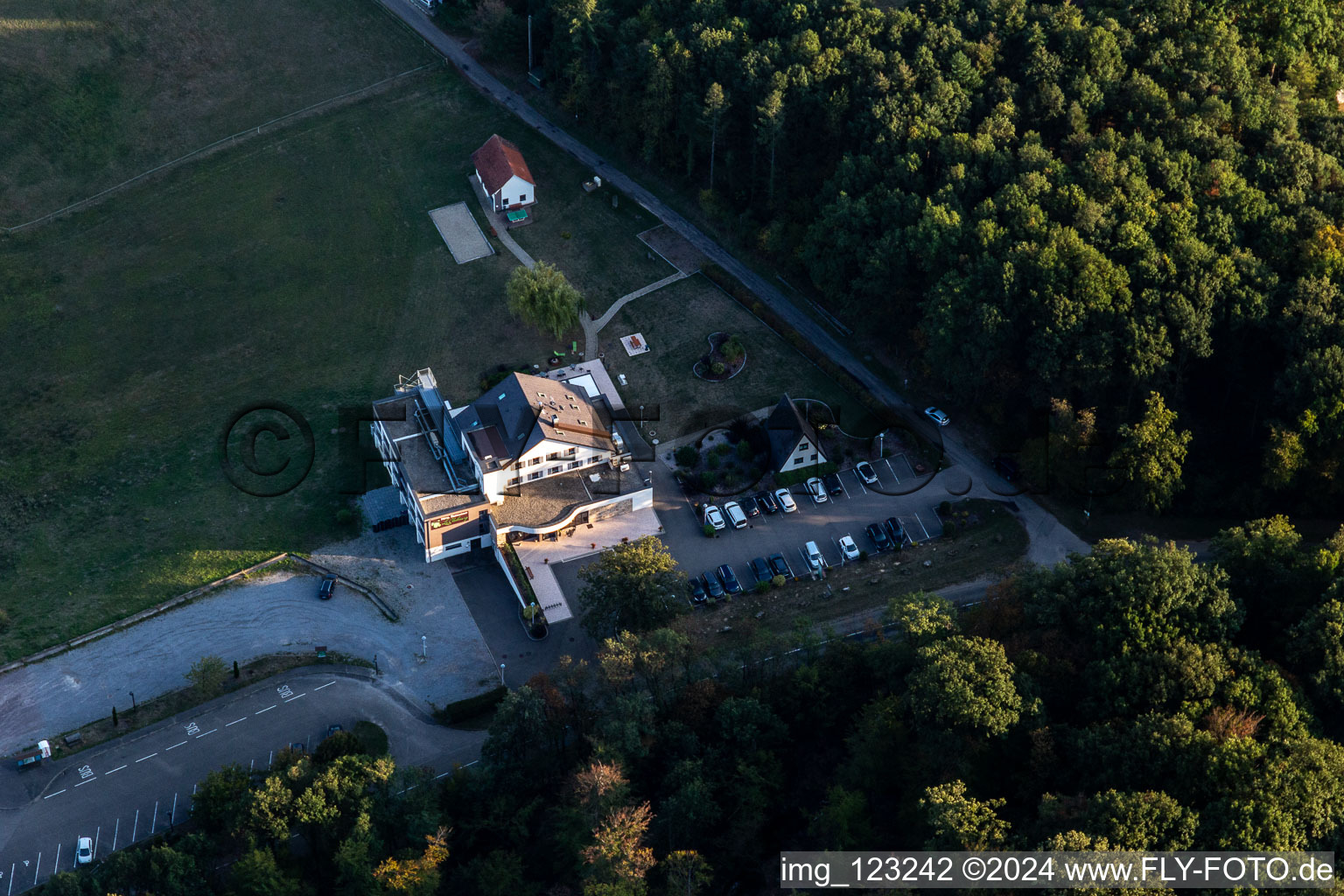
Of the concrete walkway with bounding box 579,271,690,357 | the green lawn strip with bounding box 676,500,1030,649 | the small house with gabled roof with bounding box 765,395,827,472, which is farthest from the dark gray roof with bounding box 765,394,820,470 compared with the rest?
the concrete walkway with bounding box 579,271,690,357

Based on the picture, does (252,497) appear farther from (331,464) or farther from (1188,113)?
(1188,113)

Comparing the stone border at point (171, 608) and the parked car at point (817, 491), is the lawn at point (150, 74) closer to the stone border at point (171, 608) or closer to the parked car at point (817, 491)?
the stone border at point (171, 608)

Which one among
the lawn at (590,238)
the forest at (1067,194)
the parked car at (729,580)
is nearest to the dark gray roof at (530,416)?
the parked car at (729,580)

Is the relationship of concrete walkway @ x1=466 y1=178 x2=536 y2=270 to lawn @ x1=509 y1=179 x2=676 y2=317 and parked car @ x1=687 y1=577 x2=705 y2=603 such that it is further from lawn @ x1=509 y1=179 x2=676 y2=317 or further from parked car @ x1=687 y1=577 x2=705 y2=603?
parked car @ x1=687 y1=577 x2=705 y2=603

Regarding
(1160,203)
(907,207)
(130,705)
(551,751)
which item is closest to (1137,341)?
(1160,203)

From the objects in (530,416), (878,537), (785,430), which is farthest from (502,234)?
(878,537)

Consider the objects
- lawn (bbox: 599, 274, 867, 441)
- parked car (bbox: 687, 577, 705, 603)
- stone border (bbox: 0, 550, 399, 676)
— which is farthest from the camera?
lawn (bbox: 599, 274, 867, 441)
